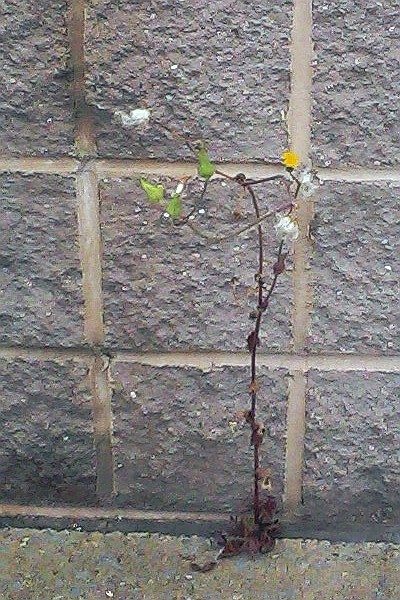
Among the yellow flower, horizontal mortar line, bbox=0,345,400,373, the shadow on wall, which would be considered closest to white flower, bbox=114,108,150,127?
the yellow flower

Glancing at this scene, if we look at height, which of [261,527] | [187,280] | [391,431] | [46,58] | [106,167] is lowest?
[261,527]

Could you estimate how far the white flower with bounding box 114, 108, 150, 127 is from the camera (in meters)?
0.83

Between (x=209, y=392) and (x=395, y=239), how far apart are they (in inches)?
10.4

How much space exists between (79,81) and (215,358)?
1.08ft

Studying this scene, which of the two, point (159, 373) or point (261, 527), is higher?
point (159, 373)

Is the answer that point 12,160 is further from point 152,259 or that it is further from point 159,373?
point 159,373

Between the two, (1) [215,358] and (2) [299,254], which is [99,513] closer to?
(1) [215,358]

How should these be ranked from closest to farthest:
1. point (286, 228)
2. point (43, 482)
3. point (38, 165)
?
point (286, 228) < point (38, 165) < point (43, 482)

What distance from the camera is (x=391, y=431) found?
0.95 meters

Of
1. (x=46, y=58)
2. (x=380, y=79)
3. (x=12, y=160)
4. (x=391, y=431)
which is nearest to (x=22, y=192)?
(x=12, y=160)

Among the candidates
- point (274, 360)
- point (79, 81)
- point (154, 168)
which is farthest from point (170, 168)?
point (274, 360)

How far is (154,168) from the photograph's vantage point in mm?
870

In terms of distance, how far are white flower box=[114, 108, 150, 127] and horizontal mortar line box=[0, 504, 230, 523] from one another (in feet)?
1.51

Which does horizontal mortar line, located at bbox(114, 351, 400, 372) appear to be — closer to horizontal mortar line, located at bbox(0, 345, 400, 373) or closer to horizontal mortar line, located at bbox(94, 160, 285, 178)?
horizontal mortar line, located at bbox(0, 345, 400, 373)
